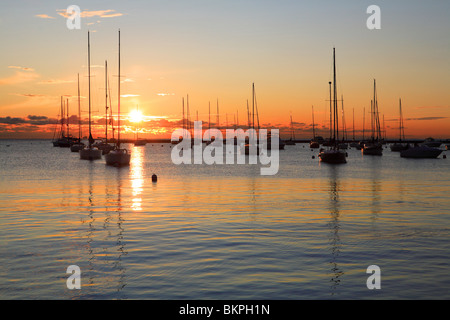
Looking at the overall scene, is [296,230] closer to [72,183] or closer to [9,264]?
[9,264]

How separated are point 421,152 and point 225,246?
98167 mm

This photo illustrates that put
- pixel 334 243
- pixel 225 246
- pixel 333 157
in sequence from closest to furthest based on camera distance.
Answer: pixel 225 246 < pixel 334 243 < pixel 333 157

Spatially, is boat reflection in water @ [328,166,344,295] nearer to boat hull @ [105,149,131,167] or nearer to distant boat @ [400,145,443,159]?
boat hull @ [105,149,131,167]

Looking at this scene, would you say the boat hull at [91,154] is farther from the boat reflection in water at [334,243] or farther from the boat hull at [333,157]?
the boat reflection in water at [334,243]

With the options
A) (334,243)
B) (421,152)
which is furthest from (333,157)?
(334,243)

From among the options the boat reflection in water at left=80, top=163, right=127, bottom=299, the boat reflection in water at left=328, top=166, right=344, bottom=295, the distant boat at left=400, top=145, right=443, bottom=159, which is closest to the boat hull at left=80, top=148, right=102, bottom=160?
the boat reflection in water at left=80, top=163, right=127, bottom=299

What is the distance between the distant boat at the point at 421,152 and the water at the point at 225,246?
247 feet

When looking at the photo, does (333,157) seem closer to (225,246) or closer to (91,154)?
(91,154)

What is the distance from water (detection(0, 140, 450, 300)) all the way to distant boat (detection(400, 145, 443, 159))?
75.4 meters

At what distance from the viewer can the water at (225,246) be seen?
Answer: 1328cm

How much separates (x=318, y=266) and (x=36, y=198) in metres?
26.5

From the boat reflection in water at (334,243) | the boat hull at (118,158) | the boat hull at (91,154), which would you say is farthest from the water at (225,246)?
the boat hull at (91,154)

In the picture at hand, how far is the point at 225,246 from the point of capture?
18.7 m

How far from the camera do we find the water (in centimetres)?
1328
